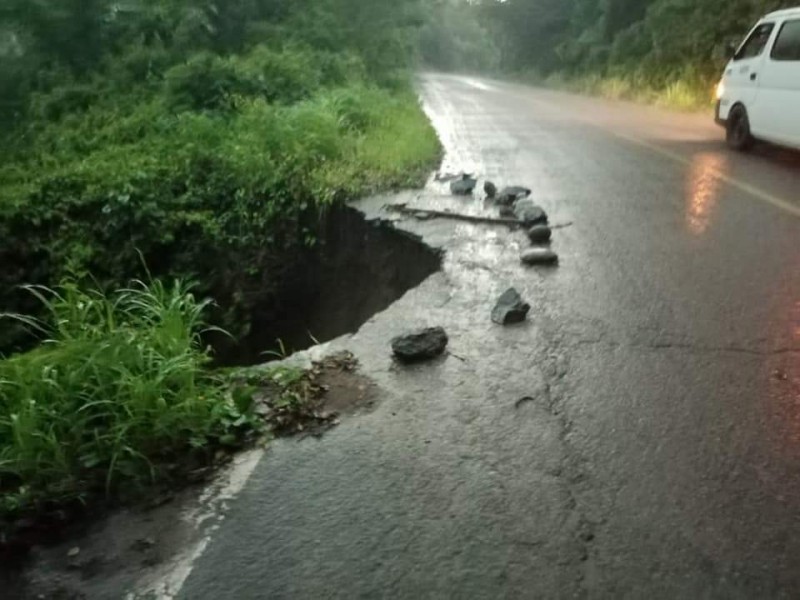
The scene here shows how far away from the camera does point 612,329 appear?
17.7 feet

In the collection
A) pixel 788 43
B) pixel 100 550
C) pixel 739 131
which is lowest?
pixel 100 550

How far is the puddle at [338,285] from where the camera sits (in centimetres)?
768

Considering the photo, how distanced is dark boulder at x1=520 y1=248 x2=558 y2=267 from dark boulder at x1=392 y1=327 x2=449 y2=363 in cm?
195

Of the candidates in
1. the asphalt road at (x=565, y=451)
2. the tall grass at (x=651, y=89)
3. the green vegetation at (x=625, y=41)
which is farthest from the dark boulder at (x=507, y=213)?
the tall grass at (x=651, y=89)

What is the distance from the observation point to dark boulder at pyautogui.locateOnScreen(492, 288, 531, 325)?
550 centimetres

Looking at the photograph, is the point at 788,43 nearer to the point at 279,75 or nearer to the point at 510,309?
the point at 510,309

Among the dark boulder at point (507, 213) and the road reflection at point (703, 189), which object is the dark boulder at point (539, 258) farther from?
the road reflection at point (703, 189)

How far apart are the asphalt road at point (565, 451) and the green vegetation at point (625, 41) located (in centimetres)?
905

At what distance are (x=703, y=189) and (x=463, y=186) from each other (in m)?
2.66

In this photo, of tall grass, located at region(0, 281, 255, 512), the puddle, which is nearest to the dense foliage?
the puddle

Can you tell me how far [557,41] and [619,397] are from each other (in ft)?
142

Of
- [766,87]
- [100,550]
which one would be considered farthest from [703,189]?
[100,550]

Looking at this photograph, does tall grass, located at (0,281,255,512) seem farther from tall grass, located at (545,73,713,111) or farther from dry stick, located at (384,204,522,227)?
tall grass, located at (545,73,713,111)

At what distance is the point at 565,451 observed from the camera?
3.89 metres
